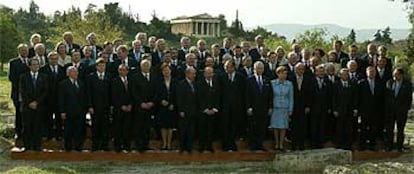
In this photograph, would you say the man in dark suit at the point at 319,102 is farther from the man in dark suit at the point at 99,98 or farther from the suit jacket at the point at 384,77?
the man in dark suit at the point at 99,98

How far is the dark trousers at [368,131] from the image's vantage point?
13.9 metres

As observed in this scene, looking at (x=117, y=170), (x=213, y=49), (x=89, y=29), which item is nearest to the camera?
(x=117, y=170)

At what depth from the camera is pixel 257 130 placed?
1327cm

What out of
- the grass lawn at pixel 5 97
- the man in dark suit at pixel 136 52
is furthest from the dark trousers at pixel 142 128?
the grass lawn at pixel 5 97

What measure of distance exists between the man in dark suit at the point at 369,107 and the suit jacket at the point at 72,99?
16.1ft

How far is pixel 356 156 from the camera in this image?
13.8 meters

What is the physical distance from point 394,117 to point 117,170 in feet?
16.8

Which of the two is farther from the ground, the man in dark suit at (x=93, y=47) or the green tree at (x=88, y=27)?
the green tree at (x=88, y=27)

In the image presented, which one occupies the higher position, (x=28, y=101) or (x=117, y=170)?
(x=28, y=101)

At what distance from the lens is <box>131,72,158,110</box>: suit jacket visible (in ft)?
42.2

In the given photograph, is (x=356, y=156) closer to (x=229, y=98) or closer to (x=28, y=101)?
(x=229, y=98)

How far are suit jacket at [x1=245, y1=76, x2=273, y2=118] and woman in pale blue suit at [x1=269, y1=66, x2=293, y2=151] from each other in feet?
0.34

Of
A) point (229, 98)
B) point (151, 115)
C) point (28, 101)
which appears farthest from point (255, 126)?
point (28, 101)

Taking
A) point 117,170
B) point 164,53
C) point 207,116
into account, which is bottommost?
point 117,170
